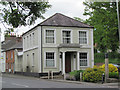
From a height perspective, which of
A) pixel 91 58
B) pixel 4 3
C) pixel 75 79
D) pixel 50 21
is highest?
pixel 50 21

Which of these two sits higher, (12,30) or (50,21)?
(50,21)

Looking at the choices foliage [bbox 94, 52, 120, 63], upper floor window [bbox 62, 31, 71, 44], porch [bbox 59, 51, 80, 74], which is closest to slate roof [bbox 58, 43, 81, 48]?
porch [bbox 59, 51, 80, 74]

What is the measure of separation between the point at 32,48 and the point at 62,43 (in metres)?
5.15

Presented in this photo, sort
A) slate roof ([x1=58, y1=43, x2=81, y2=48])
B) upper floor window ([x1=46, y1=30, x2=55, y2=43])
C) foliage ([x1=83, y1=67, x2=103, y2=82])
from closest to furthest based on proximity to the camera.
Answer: foliage ([x1=83, y1=67, x2=103, y2=82]) < slate roof ([x1=58, y1=43, x2=81, y2=48]) < upper floor window ([x1=46, y1=30, x2=55, y2=43])

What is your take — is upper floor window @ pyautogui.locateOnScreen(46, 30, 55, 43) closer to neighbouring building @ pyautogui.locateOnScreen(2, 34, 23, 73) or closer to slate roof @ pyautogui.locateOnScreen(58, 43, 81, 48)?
slate roof @ pyautogui.locateOnScreen(58, 43, 81, 48)

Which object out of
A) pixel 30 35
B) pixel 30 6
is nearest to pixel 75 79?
pixel 30 35

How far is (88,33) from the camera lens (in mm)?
34875

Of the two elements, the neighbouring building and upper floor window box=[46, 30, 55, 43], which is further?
the neighbouring building

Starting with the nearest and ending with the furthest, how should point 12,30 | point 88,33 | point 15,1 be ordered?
point 15,1 < point 12,30 < point 88,33

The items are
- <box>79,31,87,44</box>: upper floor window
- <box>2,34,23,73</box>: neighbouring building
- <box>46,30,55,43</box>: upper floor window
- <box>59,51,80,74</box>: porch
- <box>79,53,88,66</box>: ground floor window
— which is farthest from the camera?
<box>2,34,23,73</box>: neighbouring building

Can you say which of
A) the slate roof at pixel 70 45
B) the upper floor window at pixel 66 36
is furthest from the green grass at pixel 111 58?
the slate roof at pixel 70 45

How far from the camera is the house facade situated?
3281 centimetres

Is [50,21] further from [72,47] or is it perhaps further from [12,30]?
[12,30]

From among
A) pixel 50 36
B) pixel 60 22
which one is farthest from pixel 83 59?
pixel 60 22
